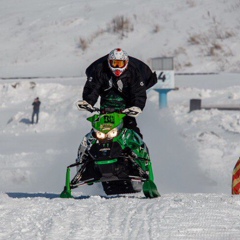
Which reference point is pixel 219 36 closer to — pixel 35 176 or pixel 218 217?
pixel 35 176

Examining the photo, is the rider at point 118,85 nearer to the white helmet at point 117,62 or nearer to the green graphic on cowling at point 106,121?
the white helmet at point 117,62

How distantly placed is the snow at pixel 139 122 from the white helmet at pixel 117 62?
164 centimetres

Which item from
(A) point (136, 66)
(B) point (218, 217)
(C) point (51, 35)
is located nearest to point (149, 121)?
(A) point (136, 66)

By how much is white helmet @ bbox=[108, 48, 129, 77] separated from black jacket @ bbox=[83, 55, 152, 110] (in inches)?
4.2

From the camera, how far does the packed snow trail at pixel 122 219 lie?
7000 millimetres

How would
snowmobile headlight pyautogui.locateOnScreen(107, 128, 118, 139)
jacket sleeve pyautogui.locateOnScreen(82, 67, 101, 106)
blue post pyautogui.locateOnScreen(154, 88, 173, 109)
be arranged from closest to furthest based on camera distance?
snowmobile headlight pyautogui.locateOnScreen(107, 128, 118, 139) < jacket sleeve pyautogui.locateOnScreen(82, 67, 101, 106) < blue post pyautogui.locateOnScreen(154, 88, 173, 109)

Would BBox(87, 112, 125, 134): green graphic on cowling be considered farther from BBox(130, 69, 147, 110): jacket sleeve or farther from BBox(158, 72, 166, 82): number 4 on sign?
BBox(158, 72, 166, 82): number 4 on sign

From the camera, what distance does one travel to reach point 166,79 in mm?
26531

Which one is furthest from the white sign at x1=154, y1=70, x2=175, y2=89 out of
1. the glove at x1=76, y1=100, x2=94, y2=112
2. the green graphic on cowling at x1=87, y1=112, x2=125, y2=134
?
the green graphic on cowling at x1=87, y1=112, x2=125, y2=134

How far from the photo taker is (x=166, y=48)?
135ft

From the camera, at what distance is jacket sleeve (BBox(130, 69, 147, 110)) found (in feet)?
34.9

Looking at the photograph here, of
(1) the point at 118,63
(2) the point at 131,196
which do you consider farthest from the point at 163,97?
(2) the point at 131,196

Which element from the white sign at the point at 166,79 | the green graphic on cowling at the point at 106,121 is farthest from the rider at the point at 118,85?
the white sign at the point at 166,79

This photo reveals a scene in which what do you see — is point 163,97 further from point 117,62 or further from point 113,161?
point 113,161
